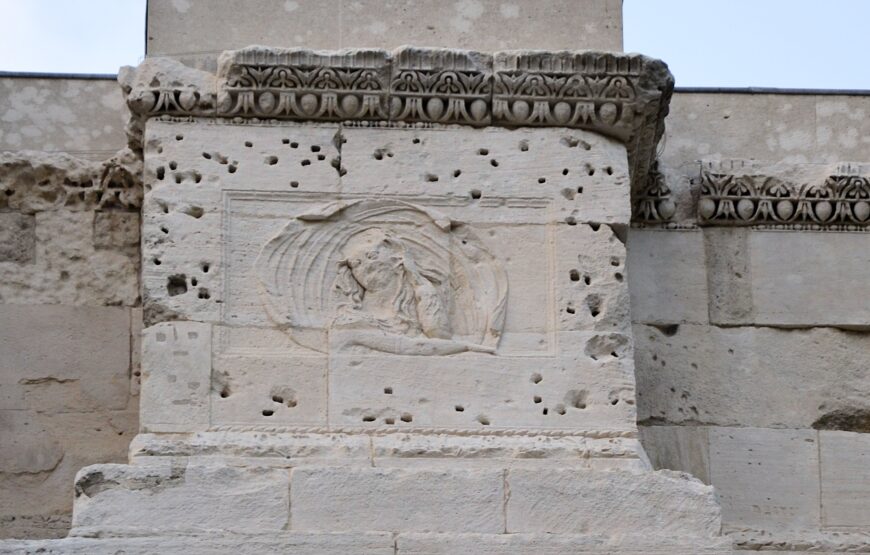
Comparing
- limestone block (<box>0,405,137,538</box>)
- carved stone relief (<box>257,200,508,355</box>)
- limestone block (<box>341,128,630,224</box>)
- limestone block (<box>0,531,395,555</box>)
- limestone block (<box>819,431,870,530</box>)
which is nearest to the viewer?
limestone block (<box>0,531,395,555</box>)

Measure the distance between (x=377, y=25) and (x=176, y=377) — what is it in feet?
5.92

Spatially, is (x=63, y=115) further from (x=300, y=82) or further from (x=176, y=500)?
(x=176, y=500)

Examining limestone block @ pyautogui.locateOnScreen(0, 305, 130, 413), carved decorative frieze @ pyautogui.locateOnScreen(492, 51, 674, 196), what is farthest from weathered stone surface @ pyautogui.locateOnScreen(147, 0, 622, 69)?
limestone block @ pyautogui.locateOnScreen(0, 305, 130, 413)

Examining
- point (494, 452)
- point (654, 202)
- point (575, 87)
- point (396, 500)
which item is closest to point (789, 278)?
point (654, 202)

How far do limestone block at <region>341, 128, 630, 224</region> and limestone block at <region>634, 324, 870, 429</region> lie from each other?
94 cm

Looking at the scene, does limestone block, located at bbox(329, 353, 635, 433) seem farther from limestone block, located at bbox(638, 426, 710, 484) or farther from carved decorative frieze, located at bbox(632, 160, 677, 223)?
carved decorative frieze, located at bbox(632, 160, 677, 223)

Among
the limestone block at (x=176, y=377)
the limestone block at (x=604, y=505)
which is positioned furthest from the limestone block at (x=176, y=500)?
the limestone block at (x=604, y=505)

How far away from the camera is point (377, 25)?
9914 millimetres

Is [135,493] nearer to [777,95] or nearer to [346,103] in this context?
[346,103]

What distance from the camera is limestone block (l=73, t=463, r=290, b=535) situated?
8719 mm

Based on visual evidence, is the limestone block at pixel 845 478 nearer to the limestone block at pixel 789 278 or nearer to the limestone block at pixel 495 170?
the limestone block at pixel 789 278

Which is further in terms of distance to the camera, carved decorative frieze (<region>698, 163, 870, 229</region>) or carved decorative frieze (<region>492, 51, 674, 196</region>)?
carved decorative frieze (<region>698, 163, 870, 229</region>)

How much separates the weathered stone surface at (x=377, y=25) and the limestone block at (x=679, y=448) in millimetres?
1665

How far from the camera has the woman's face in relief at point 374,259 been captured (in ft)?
30.7
